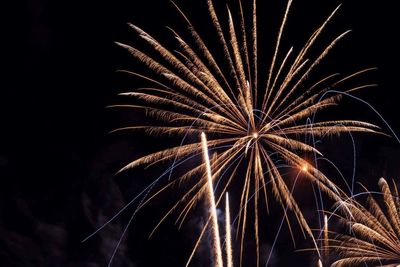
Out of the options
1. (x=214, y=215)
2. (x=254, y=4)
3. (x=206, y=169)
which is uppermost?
(x=254, y=4)

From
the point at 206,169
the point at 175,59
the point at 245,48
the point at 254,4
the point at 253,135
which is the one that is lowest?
the point at 206,169

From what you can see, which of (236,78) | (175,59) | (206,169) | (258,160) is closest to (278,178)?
(258,160)

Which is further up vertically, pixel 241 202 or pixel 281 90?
pixel 281 90

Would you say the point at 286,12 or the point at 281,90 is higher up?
the point at 286,12

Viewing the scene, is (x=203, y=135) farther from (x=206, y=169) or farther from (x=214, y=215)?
(x=214, y=215)

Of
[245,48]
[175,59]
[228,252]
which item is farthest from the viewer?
[228,252]

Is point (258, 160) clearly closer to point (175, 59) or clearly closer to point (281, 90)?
point (281, 90)

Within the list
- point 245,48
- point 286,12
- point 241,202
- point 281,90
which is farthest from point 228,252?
point 286,12

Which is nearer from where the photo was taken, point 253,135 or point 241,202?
point 253,135

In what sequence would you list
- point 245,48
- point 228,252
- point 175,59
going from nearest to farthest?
point 245,48, point 175,59, point 228,252
